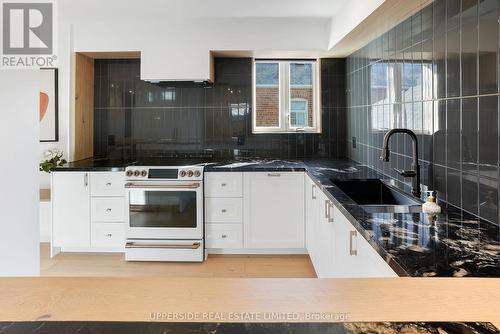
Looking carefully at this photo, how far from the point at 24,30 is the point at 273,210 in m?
2.77

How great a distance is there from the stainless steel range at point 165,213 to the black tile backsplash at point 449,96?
1685mm

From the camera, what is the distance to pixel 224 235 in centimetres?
385

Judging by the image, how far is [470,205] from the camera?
6.15ft

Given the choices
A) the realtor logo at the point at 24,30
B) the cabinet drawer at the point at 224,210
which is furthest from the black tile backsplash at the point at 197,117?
the cabinet drawer at the point at 224,210

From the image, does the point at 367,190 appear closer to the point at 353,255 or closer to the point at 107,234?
the point at 353,255

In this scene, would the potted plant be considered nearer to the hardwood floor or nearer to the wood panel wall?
the wood panel wall

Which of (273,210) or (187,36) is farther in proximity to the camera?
(187,36)

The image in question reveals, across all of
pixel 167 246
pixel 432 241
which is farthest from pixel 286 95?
pixel 432 241

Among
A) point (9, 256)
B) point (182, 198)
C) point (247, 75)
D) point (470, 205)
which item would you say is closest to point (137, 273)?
point (182, 198)

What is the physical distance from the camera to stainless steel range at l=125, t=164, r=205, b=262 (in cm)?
369

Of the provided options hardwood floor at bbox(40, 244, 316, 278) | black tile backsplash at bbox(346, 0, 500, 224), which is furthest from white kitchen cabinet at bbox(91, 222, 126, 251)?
black tile backsplash at bbox(346, 0, 500, 224)

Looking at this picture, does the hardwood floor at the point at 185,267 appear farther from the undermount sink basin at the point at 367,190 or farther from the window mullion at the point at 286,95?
the window mullion at the point at 286,95

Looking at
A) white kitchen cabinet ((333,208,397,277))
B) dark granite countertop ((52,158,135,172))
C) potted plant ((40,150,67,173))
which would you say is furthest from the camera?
potted plant ((40,150,67,173))

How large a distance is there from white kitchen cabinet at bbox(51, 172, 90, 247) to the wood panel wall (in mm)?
516
